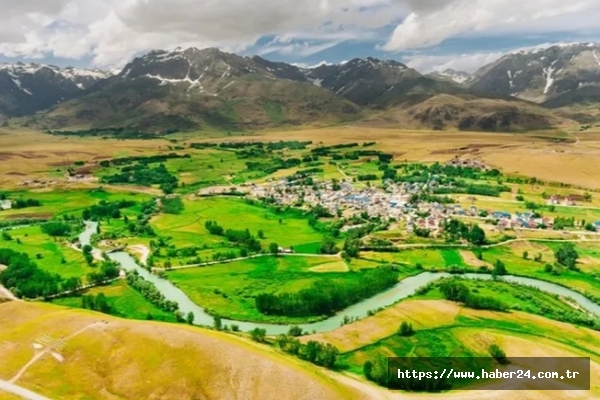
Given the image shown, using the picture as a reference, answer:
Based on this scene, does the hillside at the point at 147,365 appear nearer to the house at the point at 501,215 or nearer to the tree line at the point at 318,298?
the tree line at the point at 318,298

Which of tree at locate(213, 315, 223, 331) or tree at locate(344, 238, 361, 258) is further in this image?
tree at locate(344, 238, 361, 258)

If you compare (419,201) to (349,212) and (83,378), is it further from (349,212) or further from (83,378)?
(83,378)

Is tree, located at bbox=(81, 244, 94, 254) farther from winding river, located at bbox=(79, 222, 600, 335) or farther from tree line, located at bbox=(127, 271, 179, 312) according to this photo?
tree line, located at bbox=(127, 271, 179, 312)

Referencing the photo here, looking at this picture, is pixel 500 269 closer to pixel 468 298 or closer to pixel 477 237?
pixel 477 237

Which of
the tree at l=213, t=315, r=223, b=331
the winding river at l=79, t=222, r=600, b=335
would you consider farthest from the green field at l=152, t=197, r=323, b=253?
the tree at l=213, t=315, r=223, b=331

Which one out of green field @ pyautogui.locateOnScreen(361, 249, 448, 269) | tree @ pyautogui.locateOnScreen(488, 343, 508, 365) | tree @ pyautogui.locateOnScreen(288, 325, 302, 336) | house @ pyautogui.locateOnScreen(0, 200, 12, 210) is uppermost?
house @ pyautogui.locateOnScreen(0, 200, 12, 210)

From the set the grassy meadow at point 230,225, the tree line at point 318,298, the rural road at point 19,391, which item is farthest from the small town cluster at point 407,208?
the rural road at point 19,391

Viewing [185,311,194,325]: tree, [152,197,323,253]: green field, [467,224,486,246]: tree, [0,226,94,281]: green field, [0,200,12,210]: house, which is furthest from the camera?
[0,200,12,210]: house
